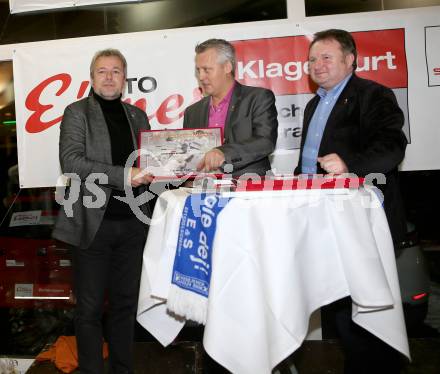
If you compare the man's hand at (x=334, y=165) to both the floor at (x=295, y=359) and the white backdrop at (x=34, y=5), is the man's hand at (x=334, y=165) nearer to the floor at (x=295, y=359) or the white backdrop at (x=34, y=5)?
the floor at (x=295, y=359)

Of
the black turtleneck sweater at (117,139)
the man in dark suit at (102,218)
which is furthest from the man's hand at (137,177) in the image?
the black turtleneck sweater at (117,139)

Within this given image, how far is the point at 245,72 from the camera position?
10.6 feet

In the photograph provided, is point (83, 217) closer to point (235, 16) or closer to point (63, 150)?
point (63, 150)

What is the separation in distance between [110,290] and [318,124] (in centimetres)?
143

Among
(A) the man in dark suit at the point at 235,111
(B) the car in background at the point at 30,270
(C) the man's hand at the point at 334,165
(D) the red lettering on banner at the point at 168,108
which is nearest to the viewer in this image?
(C) the man's hand at the point at 334,165

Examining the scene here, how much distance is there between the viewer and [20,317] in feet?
13.1

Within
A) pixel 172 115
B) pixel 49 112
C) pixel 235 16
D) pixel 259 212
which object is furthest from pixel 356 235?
pixel 49 112

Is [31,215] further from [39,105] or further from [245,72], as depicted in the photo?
[245,72]

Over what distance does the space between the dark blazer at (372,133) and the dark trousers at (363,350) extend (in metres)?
0.45

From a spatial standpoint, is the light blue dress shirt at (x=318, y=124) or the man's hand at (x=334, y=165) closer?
the man's hand at (x=334, y=165)

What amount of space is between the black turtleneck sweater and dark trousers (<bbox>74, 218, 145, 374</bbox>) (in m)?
0.05

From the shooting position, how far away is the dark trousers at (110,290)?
231 centimetres

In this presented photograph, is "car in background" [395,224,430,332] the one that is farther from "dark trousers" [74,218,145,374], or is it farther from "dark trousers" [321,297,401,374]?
"dark trousers" [74,218,145,374]

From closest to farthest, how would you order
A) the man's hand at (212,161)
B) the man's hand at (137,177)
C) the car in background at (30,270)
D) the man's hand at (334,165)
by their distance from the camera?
the man's hand at (334,165)
the man's hand at (212,161)
the man's hand at (137,177)
the car in background at (30,270)
